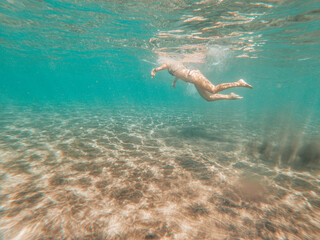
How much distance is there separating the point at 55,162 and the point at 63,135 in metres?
4.45

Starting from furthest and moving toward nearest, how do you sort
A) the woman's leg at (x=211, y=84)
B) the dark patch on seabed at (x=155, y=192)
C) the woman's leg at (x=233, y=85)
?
the woman's leg at (x=211, y=84), the woman's leg at (x=233, y=85), the dark patch on seabed at (x=155, y=192)

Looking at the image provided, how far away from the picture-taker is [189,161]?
21.8 feet

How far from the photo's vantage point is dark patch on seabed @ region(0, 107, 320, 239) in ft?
10.2

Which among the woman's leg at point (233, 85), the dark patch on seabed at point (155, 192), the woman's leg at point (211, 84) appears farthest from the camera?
the woman's leg at point (211, 84)

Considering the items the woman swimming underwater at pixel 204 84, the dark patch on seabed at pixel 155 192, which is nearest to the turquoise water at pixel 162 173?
the dark patch on seabed at pixel 155 192

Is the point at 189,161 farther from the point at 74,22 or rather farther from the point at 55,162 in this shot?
the point at 74,22

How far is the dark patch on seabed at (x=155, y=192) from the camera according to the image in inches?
122

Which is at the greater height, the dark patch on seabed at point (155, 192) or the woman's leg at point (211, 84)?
the woman's leg at point (211, 84)

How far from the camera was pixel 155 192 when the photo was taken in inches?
169

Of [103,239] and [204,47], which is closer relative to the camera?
[103,239]

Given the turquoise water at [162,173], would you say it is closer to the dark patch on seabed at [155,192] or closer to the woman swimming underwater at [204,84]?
the dark patch on seabed at [155,192]

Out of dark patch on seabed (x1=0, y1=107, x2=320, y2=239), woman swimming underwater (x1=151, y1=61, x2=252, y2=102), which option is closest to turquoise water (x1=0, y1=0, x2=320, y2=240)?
dark patch on seabed (x1=0, y1=107, x2=320, y2=239)

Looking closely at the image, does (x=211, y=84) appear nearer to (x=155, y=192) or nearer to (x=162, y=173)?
(x=162, y=173)

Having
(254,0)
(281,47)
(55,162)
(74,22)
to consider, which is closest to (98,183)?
(55,162)
